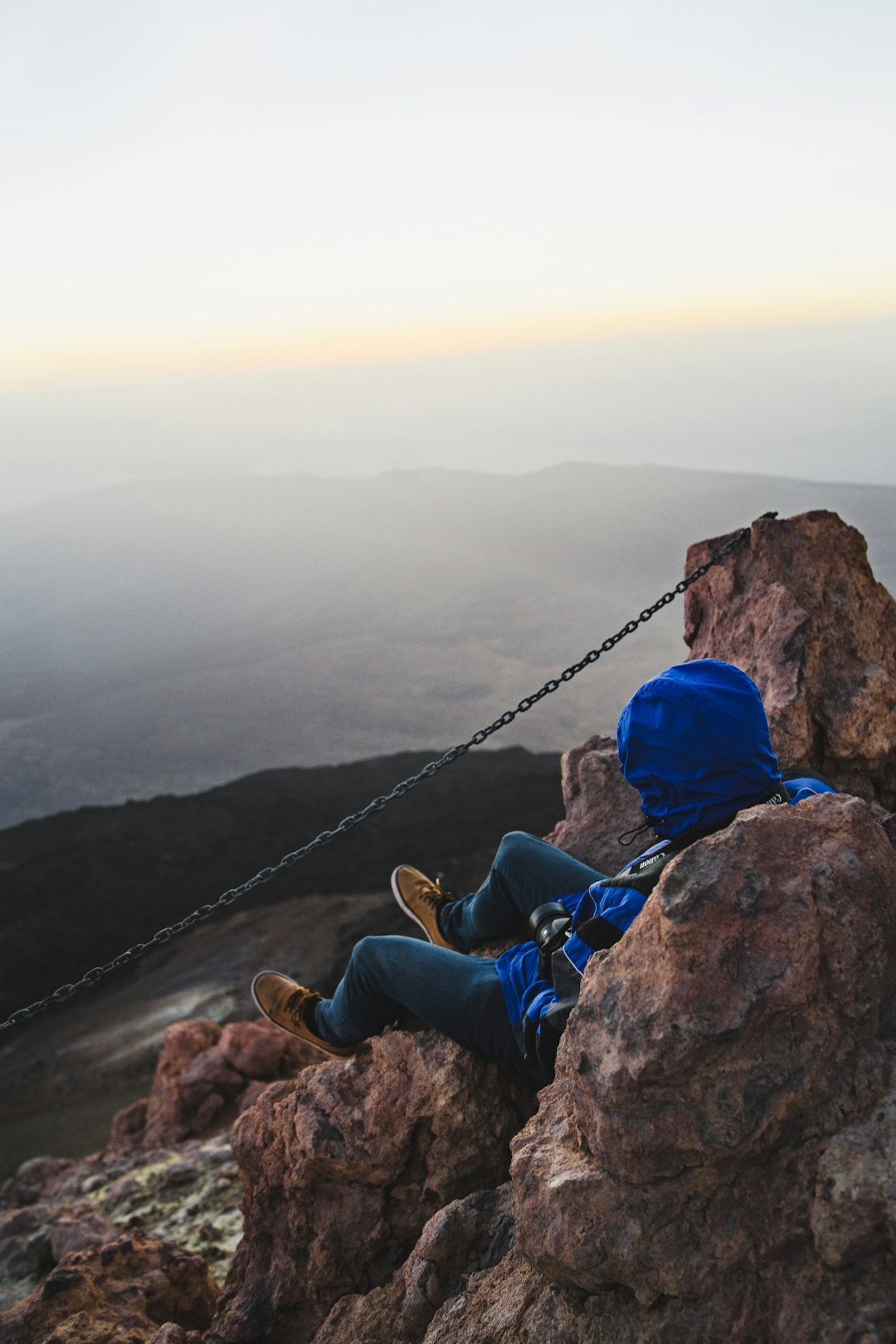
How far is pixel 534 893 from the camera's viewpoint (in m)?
3.58

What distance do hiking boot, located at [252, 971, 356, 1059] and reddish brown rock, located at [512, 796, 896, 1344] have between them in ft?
6.03

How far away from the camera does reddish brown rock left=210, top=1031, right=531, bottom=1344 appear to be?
3.35 m

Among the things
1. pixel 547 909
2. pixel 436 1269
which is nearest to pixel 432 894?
pixel 547 909

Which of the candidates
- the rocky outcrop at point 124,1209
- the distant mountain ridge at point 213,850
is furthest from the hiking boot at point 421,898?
the distant mountain ridge at point 213,850

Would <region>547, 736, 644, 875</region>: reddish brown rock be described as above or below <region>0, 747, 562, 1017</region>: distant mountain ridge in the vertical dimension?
above

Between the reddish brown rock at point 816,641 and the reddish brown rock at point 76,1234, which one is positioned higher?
the reddish brown rock at point 816,641

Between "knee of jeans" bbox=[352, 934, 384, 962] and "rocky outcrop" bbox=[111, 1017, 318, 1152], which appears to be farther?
"rocky outcrop" bbox=[111, 1017, 318, 1152]

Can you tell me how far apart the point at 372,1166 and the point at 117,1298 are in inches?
63.1

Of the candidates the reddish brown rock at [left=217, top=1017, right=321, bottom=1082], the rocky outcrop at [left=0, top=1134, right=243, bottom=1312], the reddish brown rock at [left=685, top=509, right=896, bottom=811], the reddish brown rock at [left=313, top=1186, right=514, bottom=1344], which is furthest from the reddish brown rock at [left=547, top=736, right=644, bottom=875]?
the reddish brown rock at [left=217, top=1017, right=321, bottom=1082]

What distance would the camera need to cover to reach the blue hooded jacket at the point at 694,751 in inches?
95.3

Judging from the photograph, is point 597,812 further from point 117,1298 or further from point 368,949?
point 117,1298

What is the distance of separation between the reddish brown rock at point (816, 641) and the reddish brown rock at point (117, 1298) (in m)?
3.67

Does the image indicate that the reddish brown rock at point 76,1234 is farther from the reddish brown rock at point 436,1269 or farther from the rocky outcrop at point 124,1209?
the reddish brown rock at point 436,1269

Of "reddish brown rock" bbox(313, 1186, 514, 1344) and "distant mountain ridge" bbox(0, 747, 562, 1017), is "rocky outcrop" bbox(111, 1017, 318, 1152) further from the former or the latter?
"distant mountain ridge" bbox(0, 747, 562, 1017)
